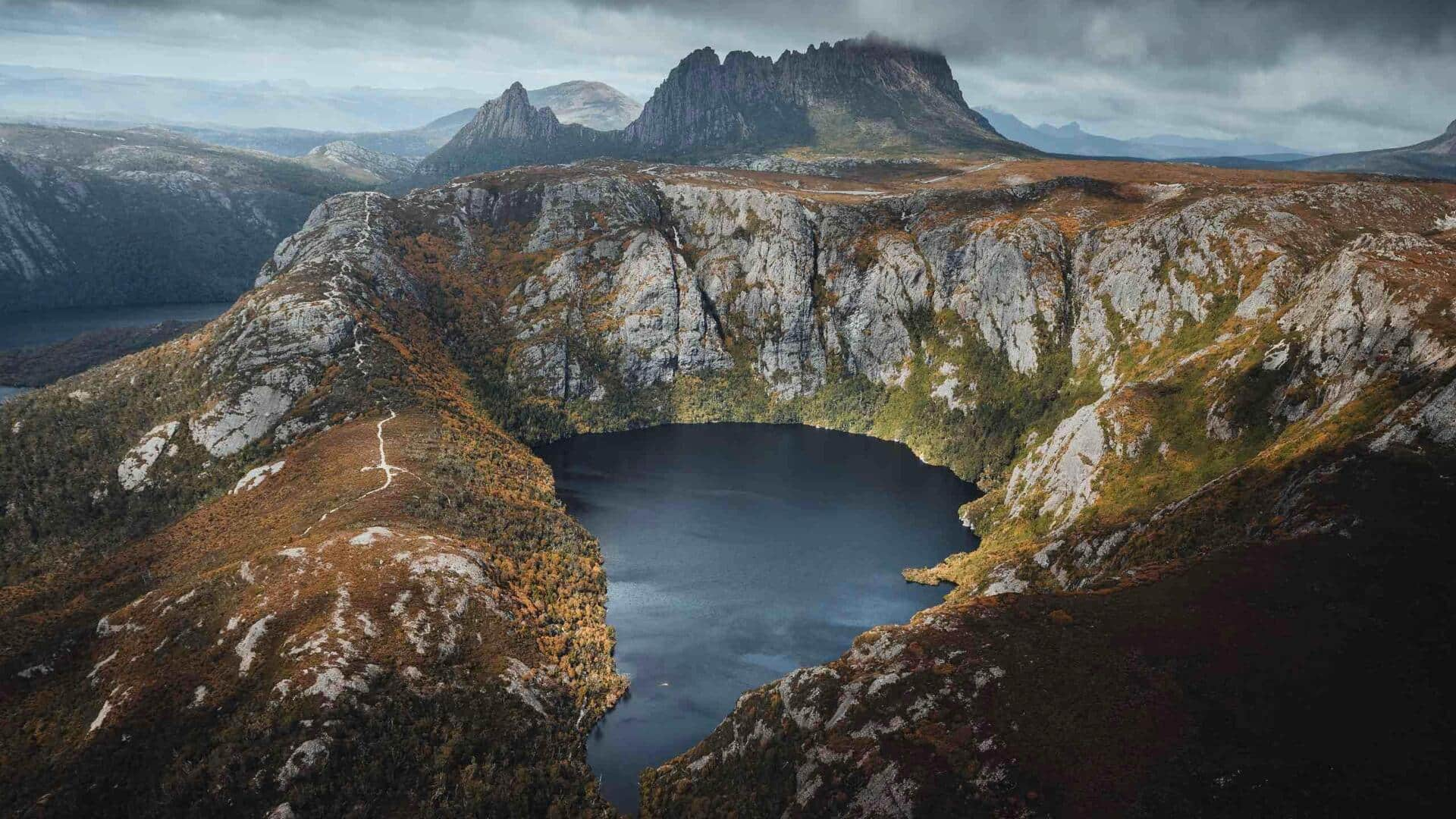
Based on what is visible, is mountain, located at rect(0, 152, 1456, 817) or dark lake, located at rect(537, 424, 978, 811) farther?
dark lake, located at rect(537, 424, 978, 811)

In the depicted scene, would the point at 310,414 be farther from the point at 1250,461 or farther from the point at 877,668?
the point at 1250,461

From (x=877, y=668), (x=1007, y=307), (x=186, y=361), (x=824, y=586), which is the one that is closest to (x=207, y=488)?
(x=186, y=361)

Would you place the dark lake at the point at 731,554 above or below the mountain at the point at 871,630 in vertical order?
below

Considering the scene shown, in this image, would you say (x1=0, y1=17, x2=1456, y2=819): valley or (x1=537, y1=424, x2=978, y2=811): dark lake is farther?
(x1=537, y1=424, x2=978, y2=811): dark lake

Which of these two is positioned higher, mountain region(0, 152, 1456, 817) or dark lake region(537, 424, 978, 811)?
mountain region(0, 152, 1456, 817)

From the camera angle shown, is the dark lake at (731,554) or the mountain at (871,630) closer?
the mountain at (871,630)
